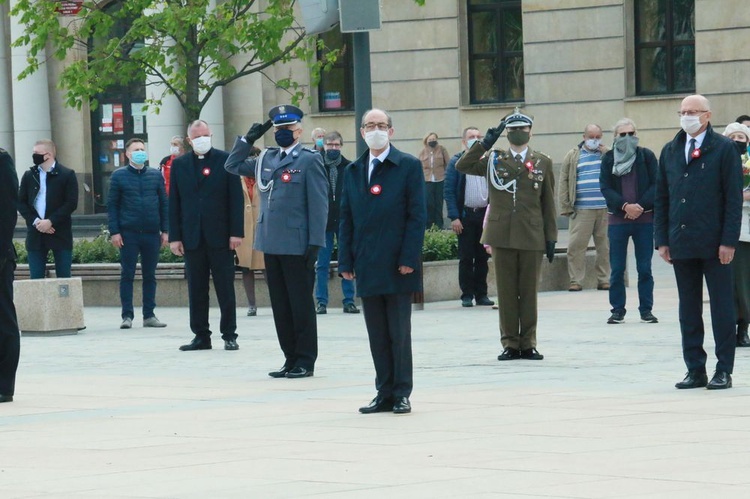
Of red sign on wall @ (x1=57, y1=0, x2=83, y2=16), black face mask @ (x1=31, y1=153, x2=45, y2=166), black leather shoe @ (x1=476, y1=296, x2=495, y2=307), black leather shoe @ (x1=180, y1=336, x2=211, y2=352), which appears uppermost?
red sign on wall @ (x1=57, y1=0, x2=83, y2=16)

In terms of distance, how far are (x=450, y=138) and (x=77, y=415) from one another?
2085cm

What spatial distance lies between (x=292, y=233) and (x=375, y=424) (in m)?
3.29

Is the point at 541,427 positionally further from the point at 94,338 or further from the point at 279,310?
the point at 94,338

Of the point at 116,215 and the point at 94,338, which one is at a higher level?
the point at 116,215

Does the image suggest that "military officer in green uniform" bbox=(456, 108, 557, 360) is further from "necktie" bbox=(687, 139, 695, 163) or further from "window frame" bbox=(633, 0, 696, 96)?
"window frame" bbox=(633, 0, 696, 96)

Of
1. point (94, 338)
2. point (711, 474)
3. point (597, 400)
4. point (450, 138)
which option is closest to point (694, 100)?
point (597, 400)

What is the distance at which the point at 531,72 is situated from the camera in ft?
99.6

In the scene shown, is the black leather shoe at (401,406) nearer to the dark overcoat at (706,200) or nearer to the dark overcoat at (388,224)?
the dark overcoat at (388,224)

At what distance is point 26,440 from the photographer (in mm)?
9516

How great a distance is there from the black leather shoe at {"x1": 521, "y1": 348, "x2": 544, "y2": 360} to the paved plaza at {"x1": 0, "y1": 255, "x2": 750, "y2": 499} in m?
0.18

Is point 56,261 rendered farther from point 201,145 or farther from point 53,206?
point 201,145

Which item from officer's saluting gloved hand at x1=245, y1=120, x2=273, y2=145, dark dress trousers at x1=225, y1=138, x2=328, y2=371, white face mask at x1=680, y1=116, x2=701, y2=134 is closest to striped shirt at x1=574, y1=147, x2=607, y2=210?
officer's saluting gloved hand at x1=245, y1=120, x2=273, y2=145

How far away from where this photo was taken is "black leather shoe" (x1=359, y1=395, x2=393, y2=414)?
1032cm

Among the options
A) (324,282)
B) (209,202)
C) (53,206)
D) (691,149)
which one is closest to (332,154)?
(324,282)
